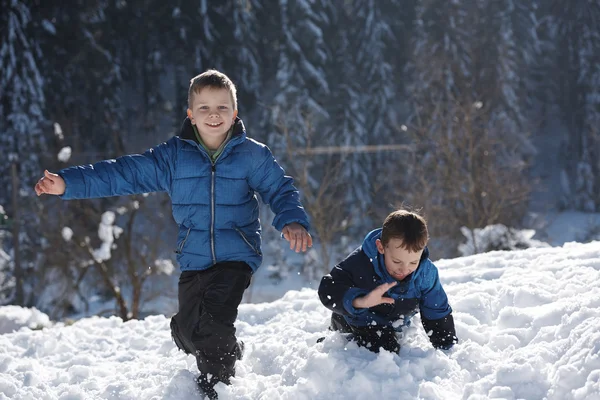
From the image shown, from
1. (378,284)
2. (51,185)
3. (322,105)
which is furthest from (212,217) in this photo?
(322,105)

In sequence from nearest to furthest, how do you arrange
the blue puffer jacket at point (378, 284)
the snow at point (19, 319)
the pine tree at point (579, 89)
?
the blue puffer jacket at point (378, 284), the snow at point (19, 319), the pine tree at point (579, 89)

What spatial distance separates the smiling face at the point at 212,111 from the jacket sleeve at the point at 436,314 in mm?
1352

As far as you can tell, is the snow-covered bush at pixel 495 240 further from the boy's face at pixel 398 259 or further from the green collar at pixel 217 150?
the green collar at pixel 217 150

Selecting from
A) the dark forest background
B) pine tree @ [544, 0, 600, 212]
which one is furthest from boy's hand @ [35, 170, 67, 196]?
pine tree @ [544, 0, 600, 212]

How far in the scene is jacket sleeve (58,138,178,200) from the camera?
3482 millimetres

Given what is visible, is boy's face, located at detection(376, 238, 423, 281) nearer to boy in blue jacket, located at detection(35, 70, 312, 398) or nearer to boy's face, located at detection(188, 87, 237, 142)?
boy in blue jacket, located at detection(35, 70, 312, 398)

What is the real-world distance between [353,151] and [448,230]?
8763 mm

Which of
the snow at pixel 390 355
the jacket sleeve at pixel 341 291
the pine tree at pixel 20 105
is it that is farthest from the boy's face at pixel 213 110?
the pine tree at pixel 20 105

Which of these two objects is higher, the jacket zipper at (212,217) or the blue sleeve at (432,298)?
the jacket zipper at (212,217)

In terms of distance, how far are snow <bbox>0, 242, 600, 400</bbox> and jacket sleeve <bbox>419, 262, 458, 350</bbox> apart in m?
0.09

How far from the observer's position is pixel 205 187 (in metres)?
3.53

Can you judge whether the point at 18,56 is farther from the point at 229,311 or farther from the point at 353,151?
the point at 229,311

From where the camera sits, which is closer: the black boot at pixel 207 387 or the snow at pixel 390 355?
the snow at pixel 390 355

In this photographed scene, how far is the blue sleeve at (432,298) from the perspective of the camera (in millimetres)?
3501
